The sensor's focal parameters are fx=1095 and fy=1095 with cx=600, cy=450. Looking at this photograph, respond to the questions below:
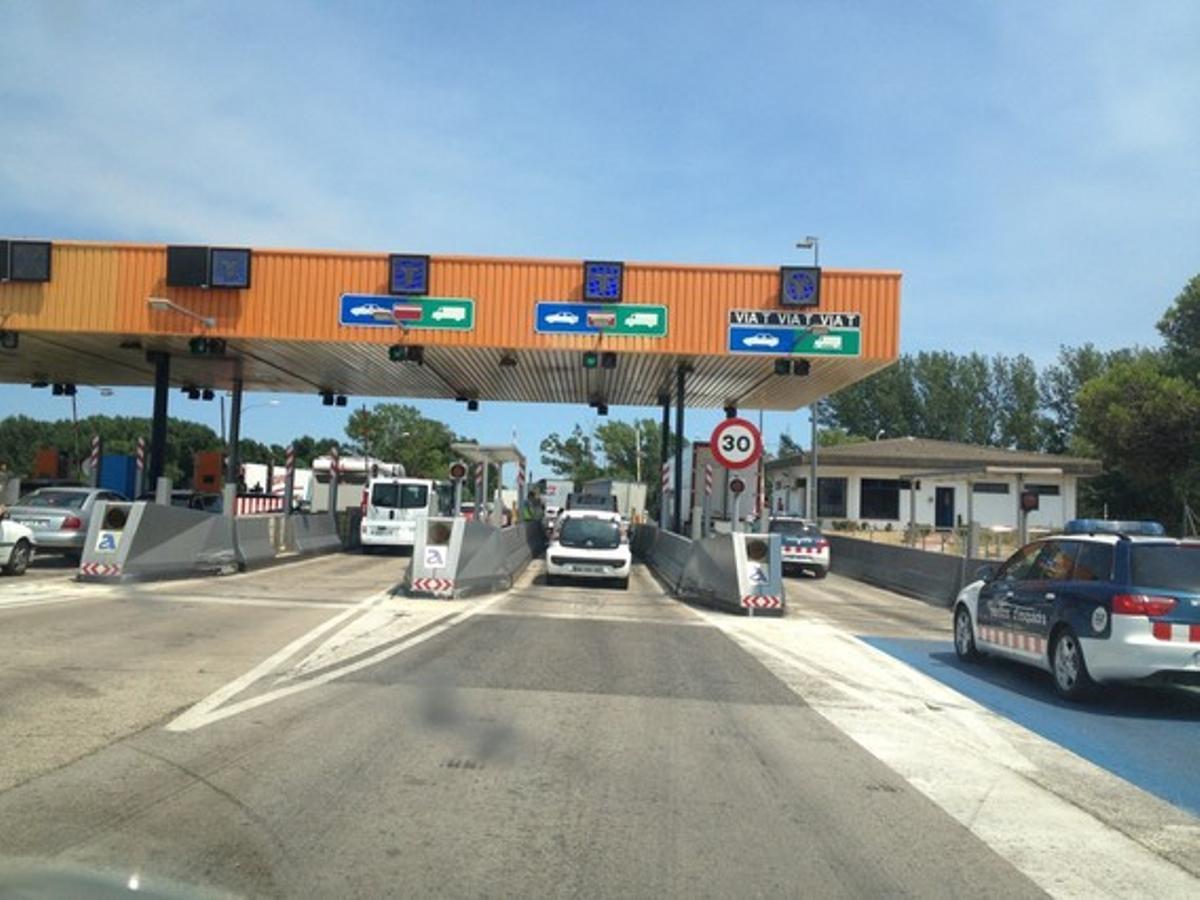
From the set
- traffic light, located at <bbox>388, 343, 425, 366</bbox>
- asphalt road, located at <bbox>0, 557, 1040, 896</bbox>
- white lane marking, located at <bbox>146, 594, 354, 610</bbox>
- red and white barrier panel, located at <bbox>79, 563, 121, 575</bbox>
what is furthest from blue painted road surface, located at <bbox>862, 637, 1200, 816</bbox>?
traffic light, located at <bbox>388, 343, 425, 366</bbox>

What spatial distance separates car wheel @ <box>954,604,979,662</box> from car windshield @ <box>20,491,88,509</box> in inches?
660

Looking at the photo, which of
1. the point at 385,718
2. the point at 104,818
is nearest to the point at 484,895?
the point at 104,818

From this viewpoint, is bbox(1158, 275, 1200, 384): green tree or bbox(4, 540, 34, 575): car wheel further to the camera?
bbox(1158, 275, 1200, 384): green tree

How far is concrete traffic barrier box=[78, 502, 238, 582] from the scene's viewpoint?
17.9m

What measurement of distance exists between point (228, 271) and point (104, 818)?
21.0 metres

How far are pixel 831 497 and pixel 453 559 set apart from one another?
38.0 meters

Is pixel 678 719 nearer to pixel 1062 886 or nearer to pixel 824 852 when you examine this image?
pixel 824 852

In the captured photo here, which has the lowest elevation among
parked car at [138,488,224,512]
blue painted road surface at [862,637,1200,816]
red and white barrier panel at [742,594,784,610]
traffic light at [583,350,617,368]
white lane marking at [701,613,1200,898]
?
blue painted road surface at [862,637,1200,816]

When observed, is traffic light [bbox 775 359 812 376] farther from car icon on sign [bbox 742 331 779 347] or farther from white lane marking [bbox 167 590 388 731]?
white lane marking [bbox 167 590 388 731]

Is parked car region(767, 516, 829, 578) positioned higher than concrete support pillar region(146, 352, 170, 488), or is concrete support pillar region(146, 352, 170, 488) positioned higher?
concrete support pillar region(146, 352, 170, 488)

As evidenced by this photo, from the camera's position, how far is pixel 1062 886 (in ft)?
16.7

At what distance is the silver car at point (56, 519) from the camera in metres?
20.9

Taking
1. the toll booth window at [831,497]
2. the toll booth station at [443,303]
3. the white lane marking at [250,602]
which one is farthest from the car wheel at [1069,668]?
the toll booth window at [831,497]

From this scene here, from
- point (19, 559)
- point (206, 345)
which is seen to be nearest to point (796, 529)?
point (206, 345)
